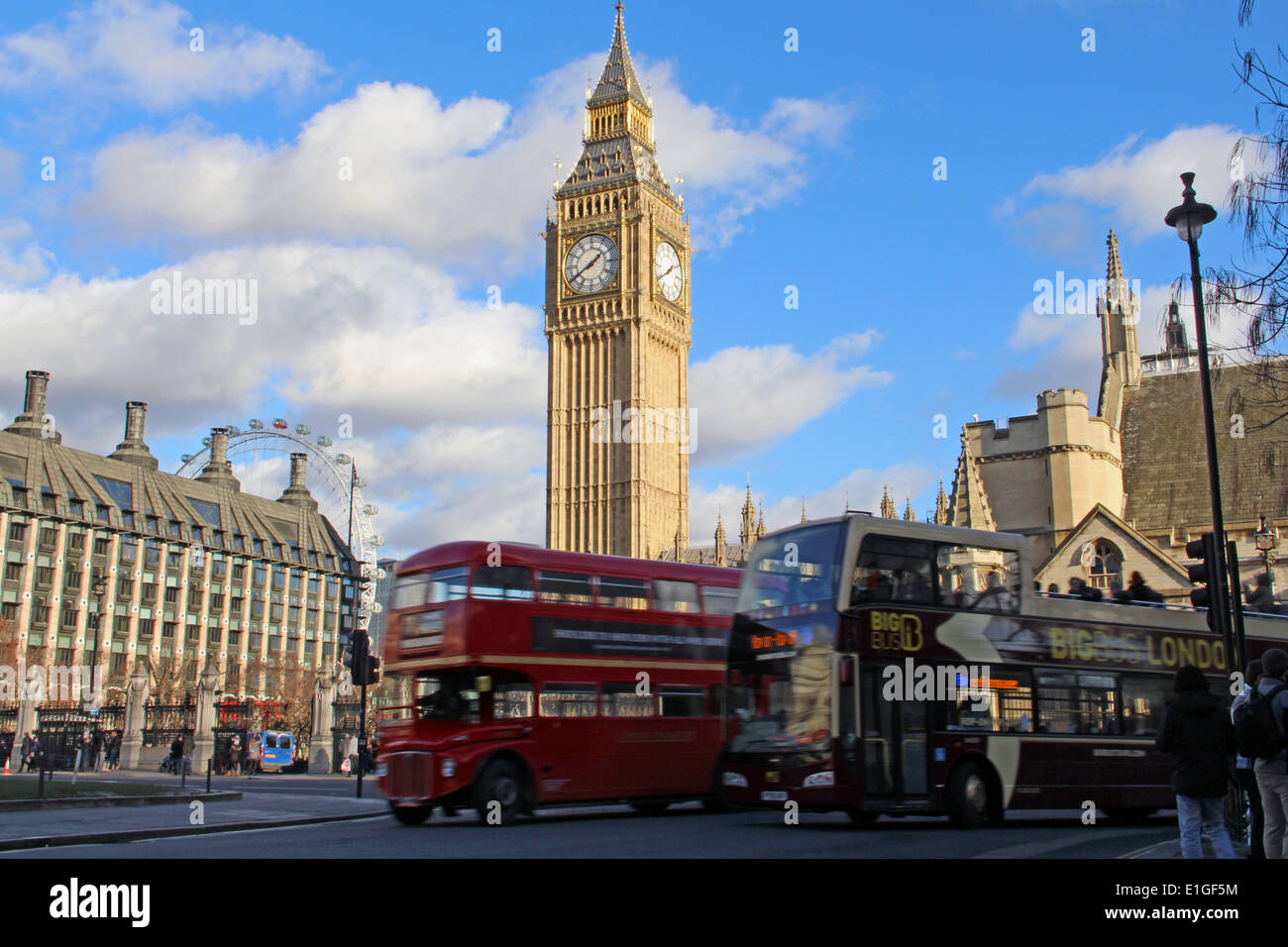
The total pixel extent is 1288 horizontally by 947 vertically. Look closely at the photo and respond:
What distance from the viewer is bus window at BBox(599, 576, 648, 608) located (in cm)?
1873

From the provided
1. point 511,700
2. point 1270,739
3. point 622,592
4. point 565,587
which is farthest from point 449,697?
point 1270,739

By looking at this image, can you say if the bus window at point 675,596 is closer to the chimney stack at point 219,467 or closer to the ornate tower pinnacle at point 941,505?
the ornate tower pinnacle at point 941,505

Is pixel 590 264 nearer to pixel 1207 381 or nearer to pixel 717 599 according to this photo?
pixel 717 599

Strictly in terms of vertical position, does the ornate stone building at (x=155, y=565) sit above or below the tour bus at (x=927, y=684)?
above

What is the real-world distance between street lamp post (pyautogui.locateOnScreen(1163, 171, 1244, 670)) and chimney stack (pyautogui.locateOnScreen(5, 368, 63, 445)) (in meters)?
86.4

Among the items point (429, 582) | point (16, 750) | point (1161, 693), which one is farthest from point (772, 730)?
point (16, 750)

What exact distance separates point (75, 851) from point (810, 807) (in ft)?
29.1

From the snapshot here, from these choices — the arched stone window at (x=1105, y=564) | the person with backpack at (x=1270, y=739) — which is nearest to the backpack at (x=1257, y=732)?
the person with backpack at (x=1270, y=739)

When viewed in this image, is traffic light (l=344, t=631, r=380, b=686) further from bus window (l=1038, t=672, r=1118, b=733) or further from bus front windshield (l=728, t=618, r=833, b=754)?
bus window (l=1038, t=672, r=1118, b=733)

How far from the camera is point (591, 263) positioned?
102 metres

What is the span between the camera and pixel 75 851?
13.7 m

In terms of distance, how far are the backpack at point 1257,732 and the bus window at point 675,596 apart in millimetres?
10752

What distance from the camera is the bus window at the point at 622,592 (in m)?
18.7
